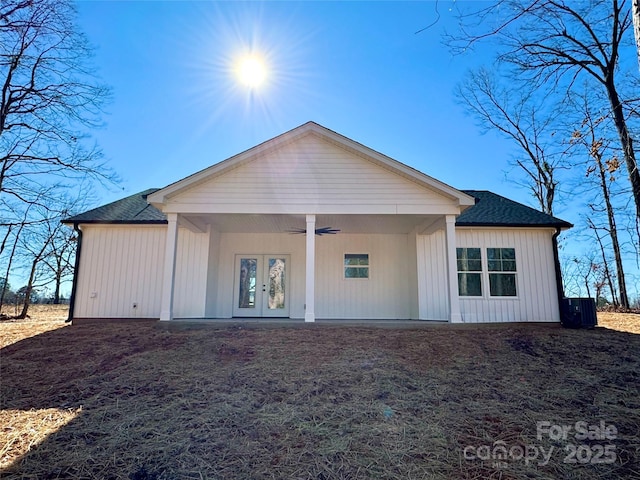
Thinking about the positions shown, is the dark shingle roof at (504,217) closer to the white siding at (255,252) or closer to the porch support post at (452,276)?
the porch support post at (452,276)

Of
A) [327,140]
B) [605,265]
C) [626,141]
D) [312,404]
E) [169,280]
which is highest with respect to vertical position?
[327,140]

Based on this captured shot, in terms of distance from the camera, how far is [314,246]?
31.0 feet

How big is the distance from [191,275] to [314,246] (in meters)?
3.62

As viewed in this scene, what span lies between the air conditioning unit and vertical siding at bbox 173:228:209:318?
980 centimetres

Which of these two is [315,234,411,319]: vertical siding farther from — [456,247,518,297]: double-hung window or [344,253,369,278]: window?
[456,247,518,297]: double-hung window

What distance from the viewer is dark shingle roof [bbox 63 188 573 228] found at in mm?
10109

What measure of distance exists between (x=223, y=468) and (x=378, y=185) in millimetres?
6781

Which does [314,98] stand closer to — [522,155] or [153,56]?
[153,56]

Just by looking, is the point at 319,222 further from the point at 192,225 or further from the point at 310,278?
the point at 192,225

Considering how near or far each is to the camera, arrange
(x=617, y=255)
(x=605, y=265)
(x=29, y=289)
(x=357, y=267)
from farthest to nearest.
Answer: (x=605, y=265), (x=617, y=255), (x=29, y=289), (x=357, y=267)

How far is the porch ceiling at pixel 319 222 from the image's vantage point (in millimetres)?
9078

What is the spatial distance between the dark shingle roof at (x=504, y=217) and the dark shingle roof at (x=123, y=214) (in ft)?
28.5

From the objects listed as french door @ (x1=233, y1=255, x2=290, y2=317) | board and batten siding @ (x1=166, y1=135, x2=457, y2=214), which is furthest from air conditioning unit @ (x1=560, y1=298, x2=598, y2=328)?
french door @ (x1=233, y1=255, x2=290, y2=317)

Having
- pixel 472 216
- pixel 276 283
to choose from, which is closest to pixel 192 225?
pixel 276 283
